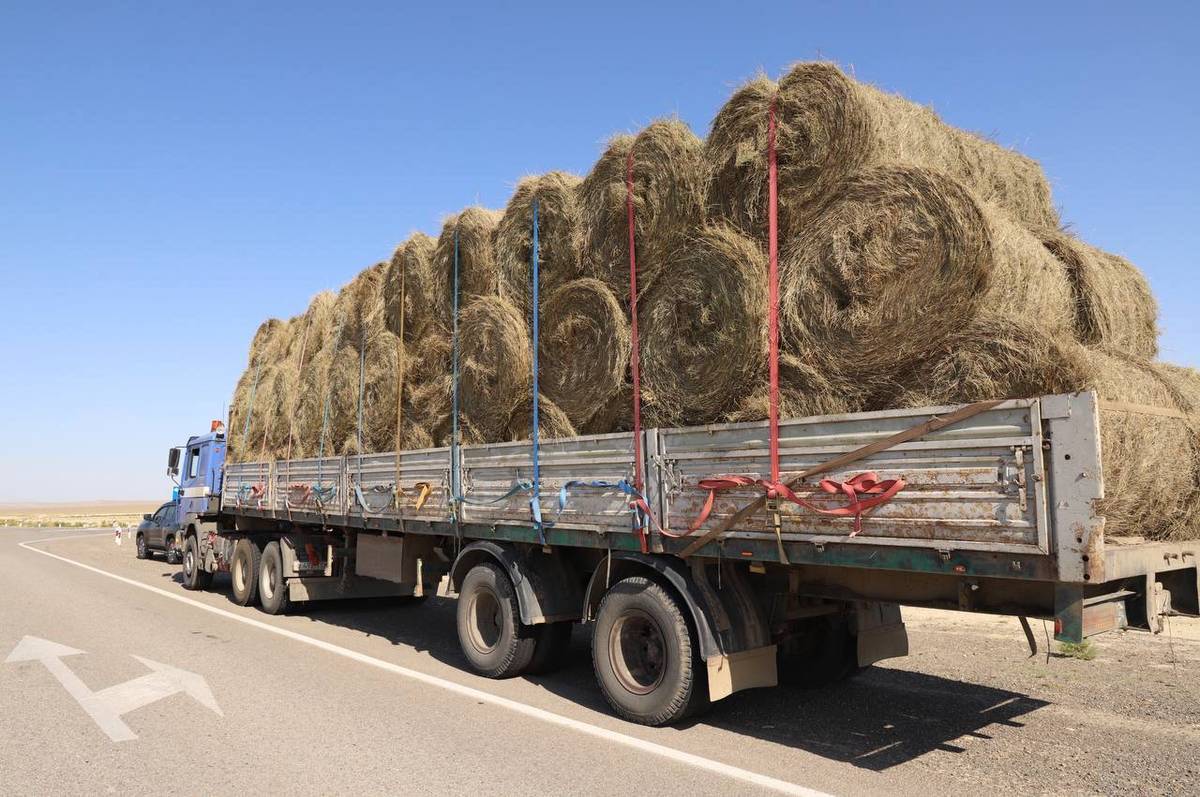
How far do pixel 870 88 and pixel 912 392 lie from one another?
1815mm

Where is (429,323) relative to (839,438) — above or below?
above

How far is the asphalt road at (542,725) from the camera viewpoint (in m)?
4.48

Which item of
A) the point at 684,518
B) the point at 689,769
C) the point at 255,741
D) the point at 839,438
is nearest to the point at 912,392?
the point at 839,438

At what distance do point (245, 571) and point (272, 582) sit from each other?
3.07 ft

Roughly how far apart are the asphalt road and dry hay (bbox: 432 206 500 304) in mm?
3275

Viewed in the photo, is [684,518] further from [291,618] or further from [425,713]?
[291,618]

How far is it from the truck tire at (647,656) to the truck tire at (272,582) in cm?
622

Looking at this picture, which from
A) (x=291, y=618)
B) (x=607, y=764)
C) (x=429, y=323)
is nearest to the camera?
(x=607, y=764)

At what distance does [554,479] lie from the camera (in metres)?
6.26

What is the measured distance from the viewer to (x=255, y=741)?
203 inches

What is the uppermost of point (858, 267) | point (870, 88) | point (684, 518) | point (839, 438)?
point (870, 88)

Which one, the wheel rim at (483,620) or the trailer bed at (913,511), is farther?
the wheel rim at (483,620)

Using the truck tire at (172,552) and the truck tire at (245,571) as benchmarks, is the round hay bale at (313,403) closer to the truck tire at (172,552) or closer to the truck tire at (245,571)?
the truck tire at (245,571)

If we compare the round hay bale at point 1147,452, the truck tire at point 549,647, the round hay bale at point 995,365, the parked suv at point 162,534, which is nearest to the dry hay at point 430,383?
the truck tire at point 549,647
